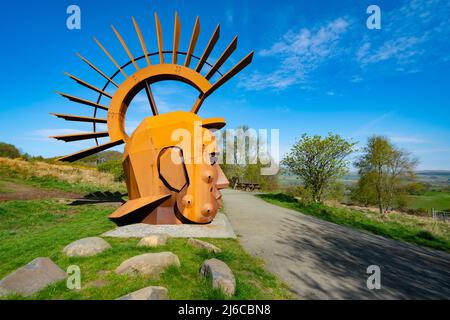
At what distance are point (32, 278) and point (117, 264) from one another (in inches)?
47.6

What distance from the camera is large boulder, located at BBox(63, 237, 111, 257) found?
15.9 feet

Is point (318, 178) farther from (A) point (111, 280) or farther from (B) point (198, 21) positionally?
(A) point (111, 280)

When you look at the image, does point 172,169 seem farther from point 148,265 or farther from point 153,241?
point 148,265

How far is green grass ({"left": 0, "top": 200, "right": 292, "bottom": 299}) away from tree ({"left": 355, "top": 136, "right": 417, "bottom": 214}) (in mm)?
26797

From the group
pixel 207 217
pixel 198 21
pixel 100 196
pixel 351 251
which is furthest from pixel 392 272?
pixel 100 196

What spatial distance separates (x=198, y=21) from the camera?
29.5ft

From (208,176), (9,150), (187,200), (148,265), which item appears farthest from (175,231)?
(9,150)

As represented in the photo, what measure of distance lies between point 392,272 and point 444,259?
296cm

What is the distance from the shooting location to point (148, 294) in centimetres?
293

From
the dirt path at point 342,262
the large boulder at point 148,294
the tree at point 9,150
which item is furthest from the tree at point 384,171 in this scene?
the tree at point 9,150

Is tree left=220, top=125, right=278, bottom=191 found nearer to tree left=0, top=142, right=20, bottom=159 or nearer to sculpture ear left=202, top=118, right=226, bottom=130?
sculpture ear left=202, top=118, right=226, bottom=130

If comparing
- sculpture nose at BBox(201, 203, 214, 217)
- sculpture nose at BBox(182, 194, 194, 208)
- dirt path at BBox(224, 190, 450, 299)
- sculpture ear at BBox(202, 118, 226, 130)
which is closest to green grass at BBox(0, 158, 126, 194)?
sculpture nose at BBox(182, 194, 194, 208)

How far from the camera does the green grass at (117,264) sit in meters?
3.43

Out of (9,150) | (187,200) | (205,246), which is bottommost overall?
(205,246)
